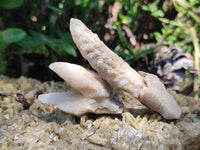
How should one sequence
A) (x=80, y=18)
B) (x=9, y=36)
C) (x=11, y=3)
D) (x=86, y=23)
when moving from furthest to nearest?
(x=11, y=3) → (x=80, y=18) → (x=86, y=23) → (x=9, y=36)

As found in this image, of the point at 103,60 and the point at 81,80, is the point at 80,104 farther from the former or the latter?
the point at 103,60

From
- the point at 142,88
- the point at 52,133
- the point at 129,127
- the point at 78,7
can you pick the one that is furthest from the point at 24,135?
the point at 78,7

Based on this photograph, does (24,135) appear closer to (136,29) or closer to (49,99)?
(49,99)

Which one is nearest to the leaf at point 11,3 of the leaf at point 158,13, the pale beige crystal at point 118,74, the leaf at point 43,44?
the leaf at point 43,44

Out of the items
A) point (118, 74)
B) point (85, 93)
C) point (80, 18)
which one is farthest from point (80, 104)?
point (80, 18)

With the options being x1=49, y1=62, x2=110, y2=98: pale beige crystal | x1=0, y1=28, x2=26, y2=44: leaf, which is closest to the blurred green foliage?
x1=0, y1=28, x2=26, y2=44: leaf

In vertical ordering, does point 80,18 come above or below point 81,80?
above

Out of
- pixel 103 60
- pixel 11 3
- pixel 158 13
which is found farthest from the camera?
pixel 158 13
